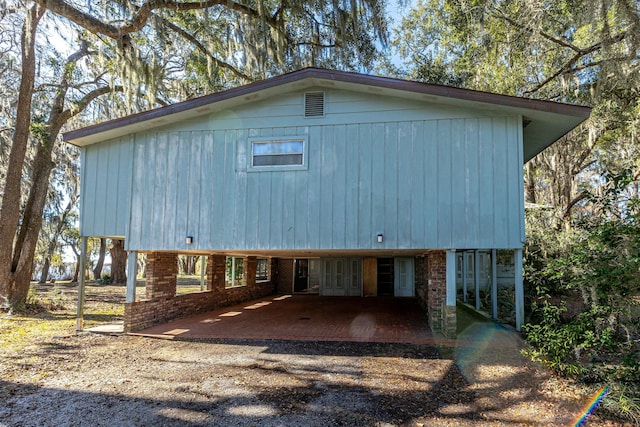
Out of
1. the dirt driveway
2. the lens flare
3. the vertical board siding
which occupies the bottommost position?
the dirt driveway

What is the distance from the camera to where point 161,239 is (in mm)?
8398

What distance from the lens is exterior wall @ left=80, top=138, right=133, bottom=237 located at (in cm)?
859

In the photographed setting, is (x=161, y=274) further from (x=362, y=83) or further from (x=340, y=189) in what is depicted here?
(x=362, y=83)

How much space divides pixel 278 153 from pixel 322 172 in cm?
100

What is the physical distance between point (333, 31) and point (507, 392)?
35.6ft

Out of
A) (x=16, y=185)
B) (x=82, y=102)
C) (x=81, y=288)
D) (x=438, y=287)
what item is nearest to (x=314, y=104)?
(x=438, y=287)

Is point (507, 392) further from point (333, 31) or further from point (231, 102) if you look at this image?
point (333, 31)

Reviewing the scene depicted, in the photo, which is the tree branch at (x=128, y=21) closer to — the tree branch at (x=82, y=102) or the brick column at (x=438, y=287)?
the tree branch at (x=82, y=102)

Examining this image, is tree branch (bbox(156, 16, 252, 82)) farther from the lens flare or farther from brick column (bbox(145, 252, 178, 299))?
the lens flare

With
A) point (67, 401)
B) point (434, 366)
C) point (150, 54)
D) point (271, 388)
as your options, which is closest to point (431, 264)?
point (434, 366)

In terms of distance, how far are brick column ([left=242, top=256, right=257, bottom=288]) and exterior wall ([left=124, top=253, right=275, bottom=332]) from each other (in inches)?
60.6

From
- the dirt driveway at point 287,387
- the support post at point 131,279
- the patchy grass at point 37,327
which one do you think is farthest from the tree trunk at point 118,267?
the dirt driveway at point 287,387

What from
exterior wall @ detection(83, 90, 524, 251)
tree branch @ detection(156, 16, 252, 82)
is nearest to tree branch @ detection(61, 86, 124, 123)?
tree branch @ detection(156, 16, 252, 82)

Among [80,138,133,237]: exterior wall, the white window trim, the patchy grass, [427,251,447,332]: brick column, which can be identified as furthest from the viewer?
[80,138,133,237]: exterior wall
